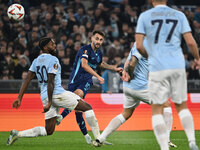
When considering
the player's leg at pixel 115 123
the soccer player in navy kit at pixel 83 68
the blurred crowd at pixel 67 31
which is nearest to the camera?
the player's leg at pixel 115 123

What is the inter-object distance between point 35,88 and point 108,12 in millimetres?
6503

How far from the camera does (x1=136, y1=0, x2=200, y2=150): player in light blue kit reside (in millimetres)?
5930

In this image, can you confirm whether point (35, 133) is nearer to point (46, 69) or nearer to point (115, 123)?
point (46, 69)

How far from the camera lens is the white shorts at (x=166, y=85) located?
592cm

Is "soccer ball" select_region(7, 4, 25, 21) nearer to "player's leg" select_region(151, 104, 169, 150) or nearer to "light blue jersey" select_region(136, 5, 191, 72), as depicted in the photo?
"light blue jersey" select_region(136, 5, 191, 72)

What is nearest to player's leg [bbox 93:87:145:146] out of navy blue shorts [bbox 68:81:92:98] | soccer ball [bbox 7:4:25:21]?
navy blue shorts [bbox 68:81:92:98]

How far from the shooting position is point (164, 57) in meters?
5.96

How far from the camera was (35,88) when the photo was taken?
43.9ft

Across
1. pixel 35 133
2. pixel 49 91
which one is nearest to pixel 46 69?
pixel 49 91

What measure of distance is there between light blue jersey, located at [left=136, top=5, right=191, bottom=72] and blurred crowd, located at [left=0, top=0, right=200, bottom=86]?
353 inches

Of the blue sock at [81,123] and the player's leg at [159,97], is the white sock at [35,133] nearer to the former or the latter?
the blue sock at [81,123]

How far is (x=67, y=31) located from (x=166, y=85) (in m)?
11.7

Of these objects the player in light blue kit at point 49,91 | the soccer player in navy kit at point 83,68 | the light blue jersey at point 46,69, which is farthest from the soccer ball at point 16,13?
the light blue jersey at point 46,69

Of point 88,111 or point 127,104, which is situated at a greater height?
point 127,104
